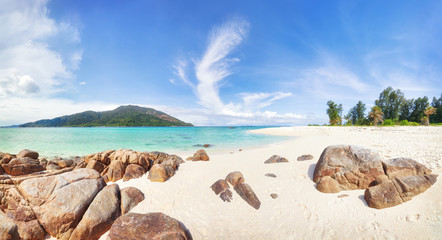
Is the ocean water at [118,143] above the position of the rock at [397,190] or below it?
below

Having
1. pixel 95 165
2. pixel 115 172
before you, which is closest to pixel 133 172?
pixel 115 172

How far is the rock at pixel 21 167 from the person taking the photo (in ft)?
32.7

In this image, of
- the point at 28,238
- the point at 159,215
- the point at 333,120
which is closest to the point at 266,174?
the point at 159,215

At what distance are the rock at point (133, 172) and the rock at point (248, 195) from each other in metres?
5.29

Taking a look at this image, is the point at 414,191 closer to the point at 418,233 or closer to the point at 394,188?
the point at 394,188

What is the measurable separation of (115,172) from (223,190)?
233 inches

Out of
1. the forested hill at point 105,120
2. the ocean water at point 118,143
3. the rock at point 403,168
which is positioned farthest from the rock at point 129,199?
the forested hill at point 105,120

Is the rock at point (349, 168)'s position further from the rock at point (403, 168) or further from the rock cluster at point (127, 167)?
the rock cluster at point (127, 167)

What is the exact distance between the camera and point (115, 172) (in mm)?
8570

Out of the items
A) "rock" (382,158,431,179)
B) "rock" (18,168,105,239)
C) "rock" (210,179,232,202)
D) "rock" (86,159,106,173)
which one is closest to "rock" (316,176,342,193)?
"rock" (382,158,431,179)

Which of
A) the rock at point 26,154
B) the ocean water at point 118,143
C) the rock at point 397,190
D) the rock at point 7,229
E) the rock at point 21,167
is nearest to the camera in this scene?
the rock at point 7,229

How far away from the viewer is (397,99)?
205 ft

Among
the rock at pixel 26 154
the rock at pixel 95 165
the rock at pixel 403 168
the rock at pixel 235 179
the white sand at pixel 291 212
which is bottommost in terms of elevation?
the white sand at pixel 291 212

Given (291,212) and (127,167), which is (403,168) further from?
(127,167)
